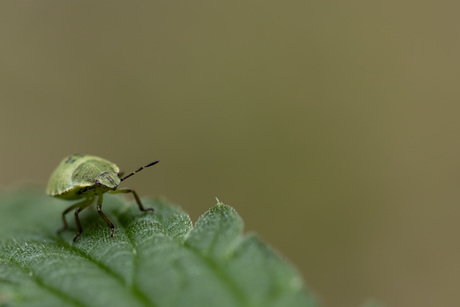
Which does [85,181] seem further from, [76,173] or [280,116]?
[280,116]

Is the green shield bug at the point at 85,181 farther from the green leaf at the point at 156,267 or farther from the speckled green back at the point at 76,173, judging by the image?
the green leaf at the point at 156,267

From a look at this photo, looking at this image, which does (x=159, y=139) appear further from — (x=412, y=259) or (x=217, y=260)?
(x=217, y=260)

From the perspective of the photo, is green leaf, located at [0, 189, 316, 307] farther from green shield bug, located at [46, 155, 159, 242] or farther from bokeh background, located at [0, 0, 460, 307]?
bokeh background, located at [0, 0, 460, 307]

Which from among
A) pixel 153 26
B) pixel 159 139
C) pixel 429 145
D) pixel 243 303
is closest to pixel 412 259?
pixel 429 145

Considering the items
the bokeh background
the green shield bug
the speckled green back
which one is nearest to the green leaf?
the green shield bug

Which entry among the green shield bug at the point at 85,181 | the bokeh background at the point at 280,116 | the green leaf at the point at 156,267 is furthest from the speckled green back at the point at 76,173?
the bokeh background at the point at 280,116

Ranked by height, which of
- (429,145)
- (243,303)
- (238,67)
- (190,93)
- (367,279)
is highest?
(238,67)
